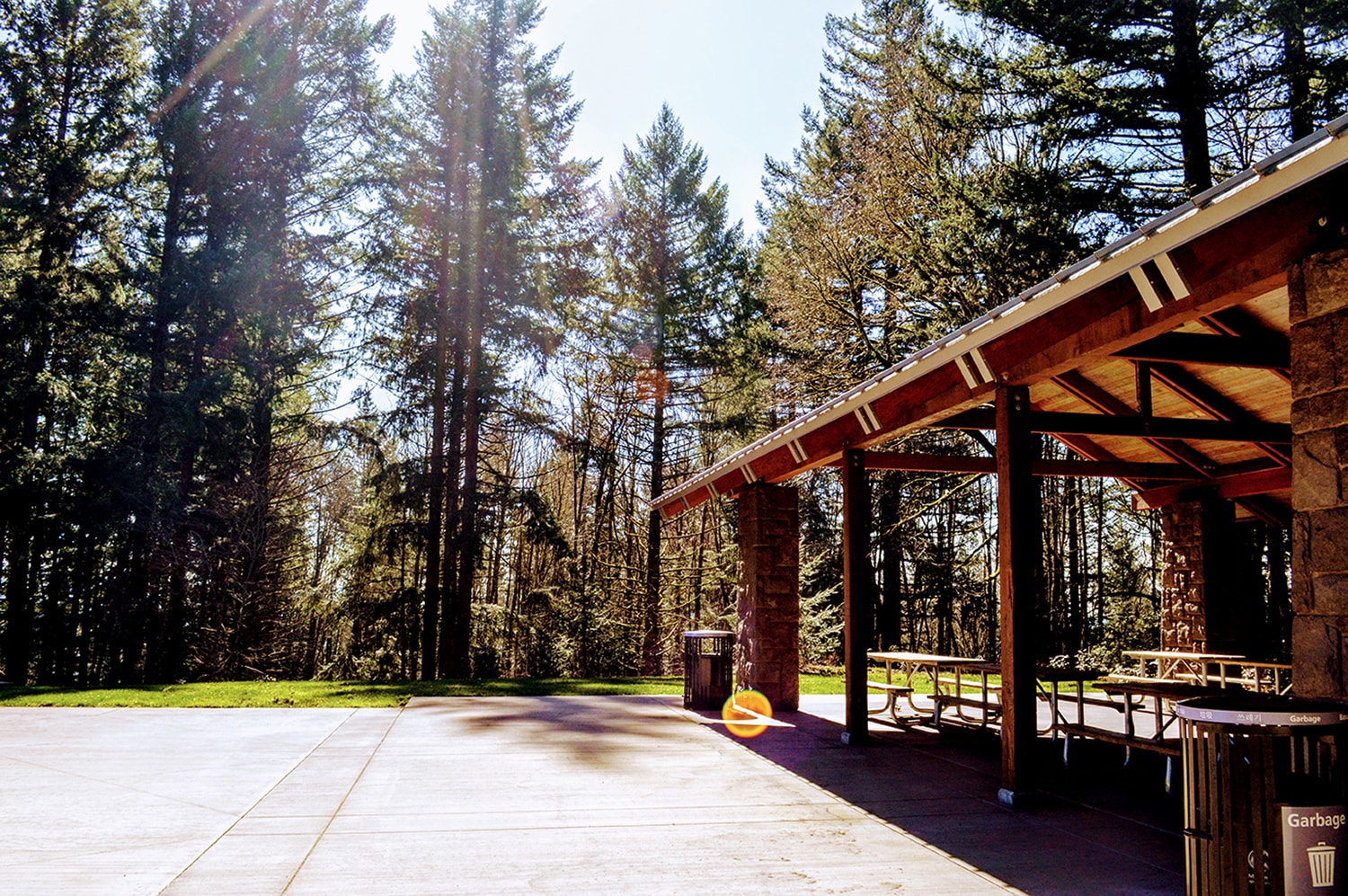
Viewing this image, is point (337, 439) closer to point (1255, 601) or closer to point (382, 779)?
point (382, 779)

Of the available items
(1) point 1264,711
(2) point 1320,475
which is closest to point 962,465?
(2) point 1320,475

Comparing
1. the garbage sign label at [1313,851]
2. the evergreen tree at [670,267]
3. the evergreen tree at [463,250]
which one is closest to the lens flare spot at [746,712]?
the garbage sign label at [1313,851]

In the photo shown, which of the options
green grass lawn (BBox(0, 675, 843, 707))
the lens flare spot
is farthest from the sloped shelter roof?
green grass lawn (BBox(0, 675, 843, 707))

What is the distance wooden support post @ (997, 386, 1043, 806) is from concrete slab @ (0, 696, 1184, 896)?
0.95 ft

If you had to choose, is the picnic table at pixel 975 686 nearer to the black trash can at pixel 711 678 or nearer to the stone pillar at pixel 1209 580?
the black trash can at pixel 711 678

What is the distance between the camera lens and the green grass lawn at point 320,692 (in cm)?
1040

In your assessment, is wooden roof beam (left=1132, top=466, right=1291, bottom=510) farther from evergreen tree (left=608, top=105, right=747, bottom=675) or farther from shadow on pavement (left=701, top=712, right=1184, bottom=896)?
evergreen tree (left=608, top=105, right=747, bottom=675)

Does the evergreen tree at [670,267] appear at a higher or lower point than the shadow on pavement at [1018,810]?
higher

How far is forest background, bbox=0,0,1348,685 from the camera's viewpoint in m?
15.3

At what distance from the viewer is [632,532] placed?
20.7 metres

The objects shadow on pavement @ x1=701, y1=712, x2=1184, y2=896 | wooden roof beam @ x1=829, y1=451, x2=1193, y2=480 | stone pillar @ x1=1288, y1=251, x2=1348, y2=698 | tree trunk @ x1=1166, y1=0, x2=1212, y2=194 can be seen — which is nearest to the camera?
stone pillar @ x1=1288, y1=251, x2=1348, y2=698

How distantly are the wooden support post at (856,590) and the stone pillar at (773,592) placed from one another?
197 centimetres

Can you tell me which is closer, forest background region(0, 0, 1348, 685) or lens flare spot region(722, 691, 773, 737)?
lens flare spot region(722, 691, 773, 737)

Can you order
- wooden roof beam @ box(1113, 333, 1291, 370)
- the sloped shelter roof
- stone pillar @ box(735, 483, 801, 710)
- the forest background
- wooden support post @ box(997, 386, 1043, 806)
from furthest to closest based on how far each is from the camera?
the forest background
stone pillar @ box(735, 483, 801, 710)
wooden roof beam @ box(1113, 333, 1291, 370)
wooden support post @ box(997, 386, 1043, 806)
the sloped shelter roof
